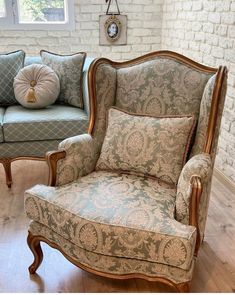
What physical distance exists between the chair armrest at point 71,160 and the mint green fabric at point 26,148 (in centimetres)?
74

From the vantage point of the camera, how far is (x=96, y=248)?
1379 mm

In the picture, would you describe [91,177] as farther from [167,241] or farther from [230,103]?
[230,103]

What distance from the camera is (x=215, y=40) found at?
270 centimetres

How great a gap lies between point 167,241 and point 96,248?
0.28 metres

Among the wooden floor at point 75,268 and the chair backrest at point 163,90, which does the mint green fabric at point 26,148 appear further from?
the chair backrest at point 163,90

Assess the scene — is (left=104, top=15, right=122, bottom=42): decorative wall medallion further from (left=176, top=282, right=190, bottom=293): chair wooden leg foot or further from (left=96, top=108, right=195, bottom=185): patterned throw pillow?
(left=176, top=282, right=190, bottom=293): chair wooden leg foot

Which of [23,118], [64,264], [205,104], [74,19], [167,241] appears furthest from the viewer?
[74,19]

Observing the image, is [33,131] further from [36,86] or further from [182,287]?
[182,287]

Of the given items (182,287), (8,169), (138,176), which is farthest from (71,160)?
(8,169)

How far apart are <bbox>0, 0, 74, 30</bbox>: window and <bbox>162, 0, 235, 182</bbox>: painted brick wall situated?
1126 mm

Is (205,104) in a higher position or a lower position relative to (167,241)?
higher

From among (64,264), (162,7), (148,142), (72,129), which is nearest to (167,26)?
(162,7)

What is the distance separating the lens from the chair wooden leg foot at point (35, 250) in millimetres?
1634

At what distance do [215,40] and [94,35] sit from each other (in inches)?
58.9
